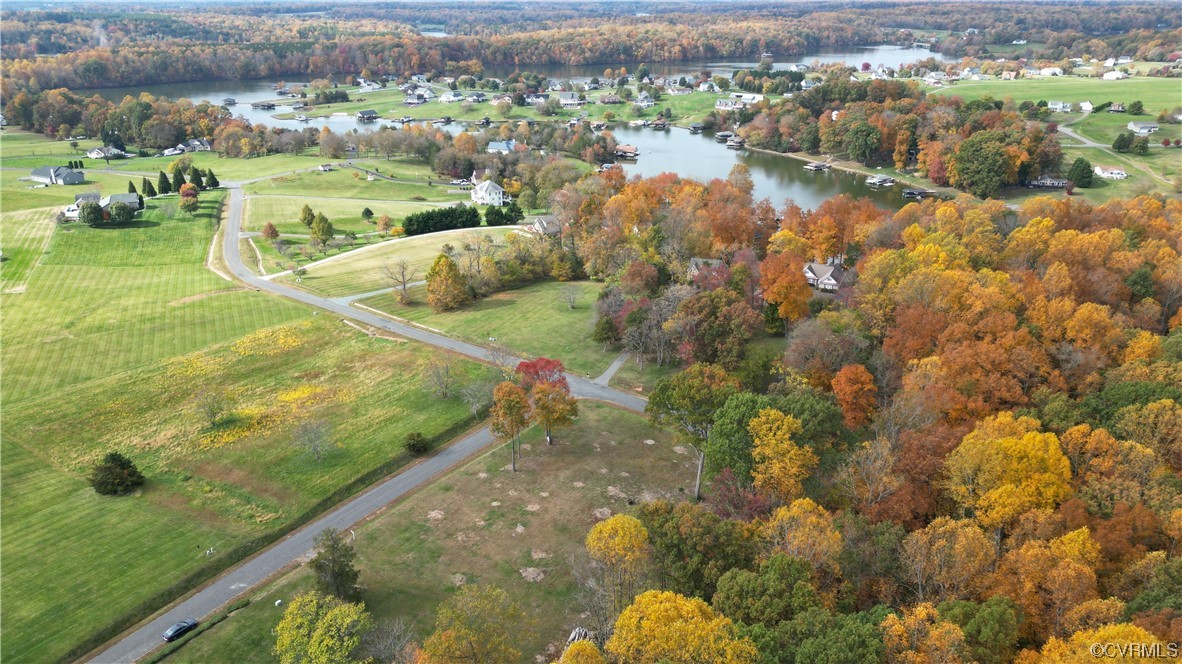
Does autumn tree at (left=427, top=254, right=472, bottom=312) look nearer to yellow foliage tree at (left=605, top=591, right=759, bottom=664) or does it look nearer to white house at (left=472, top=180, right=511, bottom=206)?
white house at (left=472, top=180, right=511, bottom=206)

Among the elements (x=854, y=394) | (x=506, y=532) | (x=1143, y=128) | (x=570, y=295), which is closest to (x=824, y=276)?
(x=570, y=295)

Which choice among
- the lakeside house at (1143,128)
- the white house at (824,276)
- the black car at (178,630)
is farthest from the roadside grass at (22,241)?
the lakeside house at (1143,128)

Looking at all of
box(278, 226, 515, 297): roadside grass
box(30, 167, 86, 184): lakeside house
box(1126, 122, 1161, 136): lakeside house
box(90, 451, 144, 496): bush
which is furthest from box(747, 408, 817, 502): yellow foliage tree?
box(1126, 122, 1161, 136): lakeside house

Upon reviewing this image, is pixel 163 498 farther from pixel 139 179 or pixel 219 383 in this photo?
pixel 139 179

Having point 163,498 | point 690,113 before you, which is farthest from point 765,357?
point 690,113

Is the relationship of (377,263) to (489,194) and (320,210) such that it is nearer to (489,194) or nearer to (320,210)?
(320,210)

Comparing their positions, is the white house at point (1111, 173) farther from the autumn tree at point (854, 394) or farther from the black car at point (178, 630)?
the black car at point (178, 630)

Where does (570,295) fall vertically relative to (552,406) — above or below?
above
